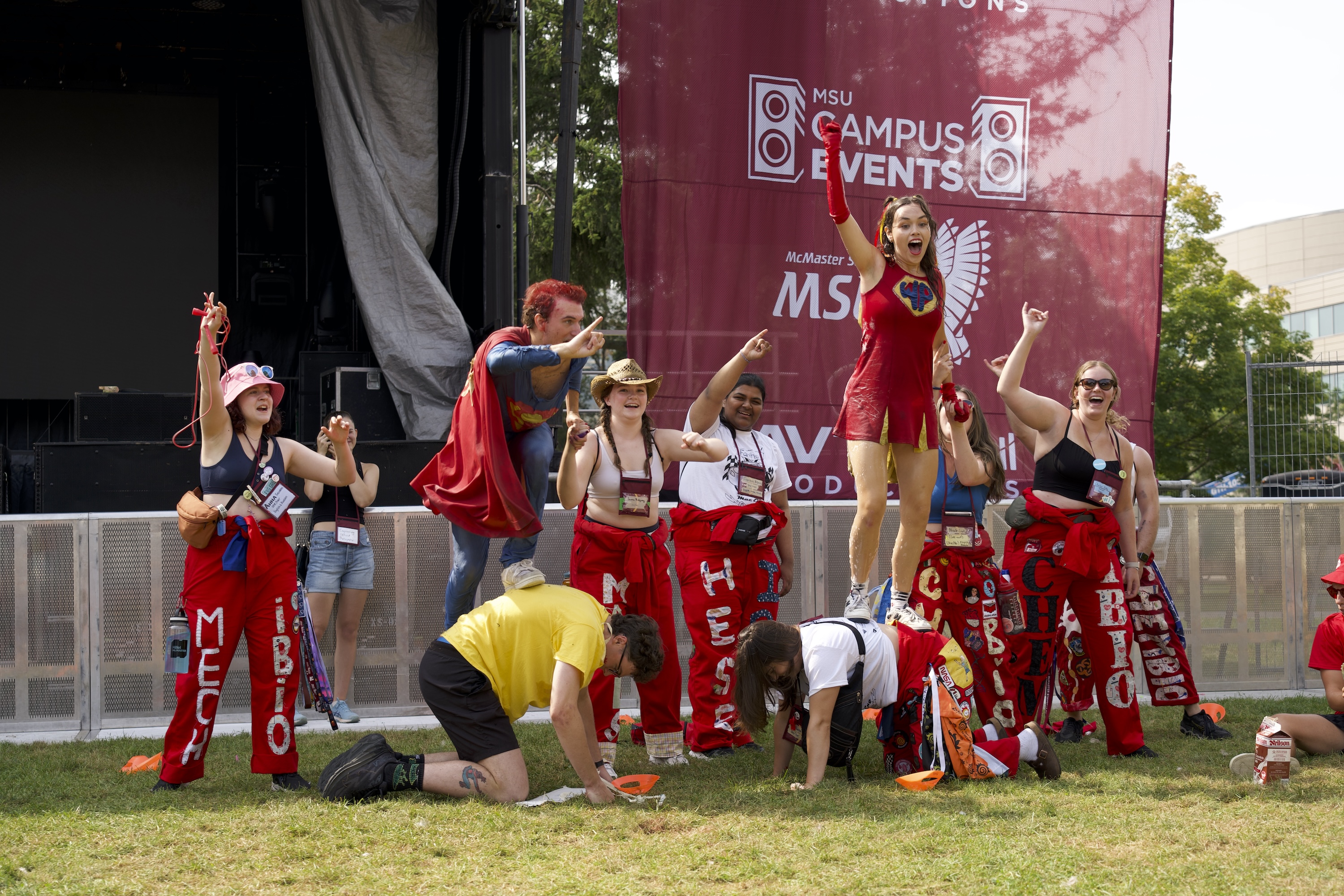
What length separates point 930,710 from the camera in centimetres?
429

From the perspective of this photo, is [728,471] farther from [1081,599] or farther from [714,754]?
[1081,599]

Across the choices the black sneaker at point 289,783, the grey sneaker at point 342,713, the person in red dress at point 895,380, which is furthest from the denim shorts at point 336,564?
the person in red dress at point 895,380

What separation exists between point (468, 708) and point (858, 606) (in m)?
1.53

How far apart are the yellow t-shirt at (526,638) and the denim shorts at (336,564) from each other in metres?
1.94

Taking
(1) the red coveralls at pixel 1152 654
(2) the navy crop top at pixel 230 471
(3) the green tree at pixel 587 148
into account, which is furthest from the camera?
(3) the green tree at pixel 587 148

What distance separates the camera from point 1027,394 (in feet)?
16.1

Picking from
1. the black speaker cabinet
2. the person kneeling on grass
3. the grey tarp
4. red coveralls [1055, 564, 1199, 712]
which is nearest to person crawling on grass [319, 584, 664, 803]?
red coveralls [1055, 564, 1199, 712]

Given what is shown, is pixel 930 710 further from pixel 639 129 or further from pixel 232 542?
pixel 639 129

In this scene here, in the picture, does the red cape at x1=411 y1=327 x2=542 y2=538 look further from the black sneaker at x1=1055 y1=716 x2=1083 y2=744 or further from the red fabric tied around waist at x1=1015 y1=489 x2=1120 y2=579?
the black sneaker at x1=1055 y1=716 x2=1083 y2=744

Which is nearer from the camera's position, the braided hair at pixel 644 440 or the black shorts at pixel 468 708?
the black shorts at pixel 468 708

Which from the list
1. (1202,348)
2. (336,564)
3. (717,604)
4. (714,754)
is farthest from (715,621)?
(1202,348)

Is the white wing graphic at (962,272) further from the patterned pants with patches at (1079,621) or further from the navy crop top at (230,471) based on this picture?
the navy crop top at (230,471)

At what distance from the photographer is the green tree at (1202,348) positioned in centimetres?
1728

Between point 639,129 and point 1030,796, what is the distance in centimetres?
532
